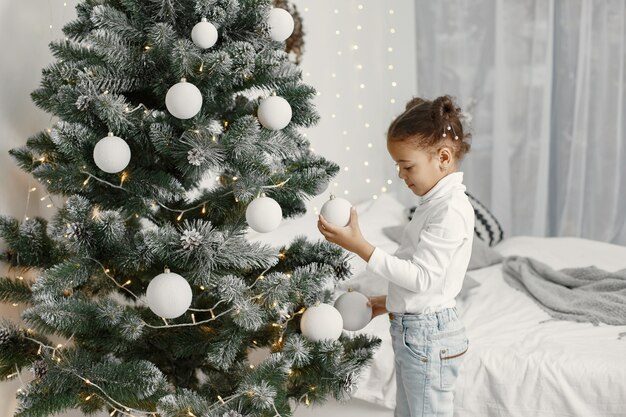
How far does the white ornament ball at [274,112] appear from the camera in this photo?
1.38m

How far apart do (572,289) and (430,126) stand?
4.81 feet

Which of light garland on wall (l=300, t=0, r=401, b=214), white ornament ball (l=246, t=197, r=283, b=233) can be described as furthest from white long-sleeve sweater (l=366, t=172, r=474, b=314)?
light garland on wall (l=300, t=0, r=401, b=214)

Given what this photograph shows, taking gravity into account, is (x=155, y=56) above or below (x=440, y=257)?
above

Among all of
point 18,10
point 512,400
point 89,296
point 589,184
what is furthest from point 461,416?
point 589,184

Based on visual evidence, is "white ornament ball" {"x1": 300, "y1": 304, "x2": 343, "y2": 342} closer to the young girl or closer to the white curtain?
the young girl

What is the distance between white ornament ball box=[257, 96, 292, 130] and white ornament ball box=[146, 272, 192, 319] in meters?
0.35

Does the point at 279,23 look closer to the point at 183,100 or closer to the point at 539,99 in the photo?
the point at 183,100

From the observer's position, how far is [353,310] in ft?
5.12

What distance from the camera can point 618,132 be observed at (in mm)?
4062

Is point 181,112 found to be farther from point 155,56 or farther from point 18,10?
point 18,10

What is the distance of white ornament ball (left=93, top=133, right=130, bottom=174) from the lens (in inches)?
52.2

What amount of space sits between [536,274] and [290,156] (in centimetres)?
166

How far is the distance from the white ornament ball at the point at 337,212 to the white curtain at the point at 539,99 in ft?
9.82

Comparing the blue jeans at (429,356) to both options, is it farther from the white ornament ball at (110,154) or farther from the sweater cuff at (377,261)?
the white ornament ball at (110,154)
